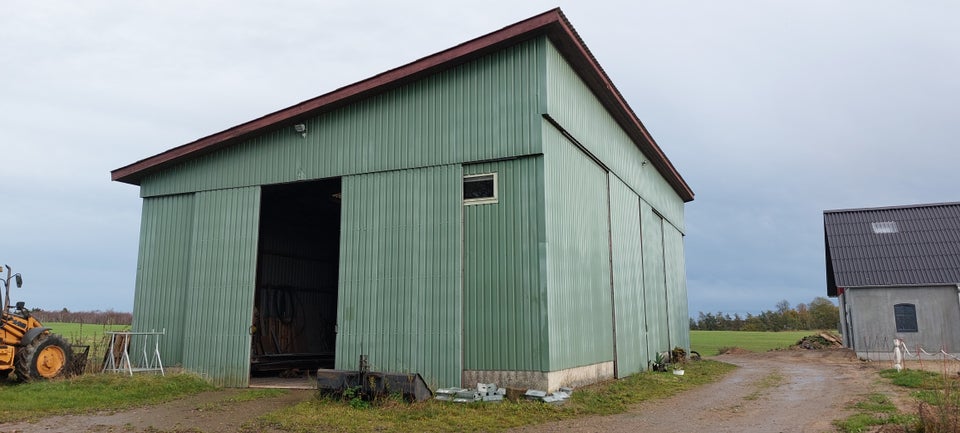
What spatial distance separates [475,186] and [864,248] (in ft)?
75.1

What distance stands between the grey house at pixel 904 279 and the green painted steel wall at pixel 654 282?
932cm

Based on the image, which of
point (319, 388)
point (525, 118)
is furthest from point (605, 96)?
point (319, 388)

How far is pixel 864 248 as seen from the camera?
28578 millimetres

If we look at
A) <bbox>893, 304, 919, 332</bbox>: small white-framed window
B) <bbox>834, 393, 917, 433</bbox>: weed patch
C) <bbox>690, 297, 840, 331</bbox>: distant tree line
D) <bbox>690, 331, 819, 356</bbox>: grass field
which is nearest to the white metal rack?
<bbox>834, 393, 917, 433</bbox>: weed patch

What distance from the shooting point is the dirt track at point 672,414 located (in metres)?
9.99

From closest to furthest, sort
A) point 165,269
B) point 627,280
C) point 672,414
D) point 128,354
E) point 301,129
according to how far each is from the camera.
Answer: point 672,414
point 301,129
point 128,354
point 165,269
point 627,280

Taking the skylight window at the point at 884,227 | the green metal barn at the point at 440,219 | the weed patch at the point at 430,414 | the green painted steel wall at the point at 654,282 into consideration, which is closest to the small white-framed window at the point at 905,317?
the skylight window at the point at 884,227

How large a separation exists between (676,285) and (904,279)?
932cm

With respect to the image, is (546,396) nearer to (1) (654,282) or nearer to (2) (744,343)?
(1) (654,282)

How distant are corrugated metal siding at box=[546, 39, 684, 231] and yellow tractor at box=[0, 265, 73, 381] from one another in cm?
1228

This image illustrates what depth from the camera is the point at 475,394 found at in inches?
459

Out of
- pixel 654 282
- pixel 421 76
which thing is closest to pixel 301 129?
pixel 421 76


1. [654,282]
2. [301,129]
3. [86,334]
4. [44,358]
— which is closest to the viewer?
[44,358]

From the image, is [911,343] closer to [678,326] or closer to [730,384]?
[678,326]
